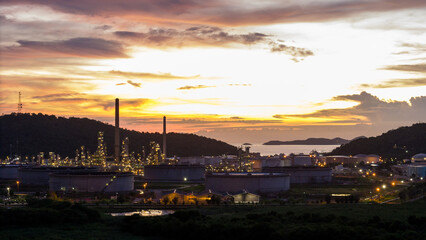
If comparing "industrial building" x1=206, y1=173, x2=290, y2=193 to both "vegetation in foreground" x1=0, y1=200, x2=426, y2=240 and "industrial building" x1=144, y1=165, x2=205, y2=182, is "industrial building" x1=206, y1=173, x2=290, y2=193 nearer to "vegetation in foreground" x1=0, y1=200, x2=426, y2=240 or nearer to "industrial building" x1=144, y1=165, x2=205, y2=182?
"industrial building" x1=144, y1=165, x2=205, y2=182

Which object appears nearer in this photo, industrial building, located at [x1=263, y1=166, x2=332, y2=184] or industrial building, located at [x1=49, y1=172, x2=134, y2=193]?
industrial building, located at [x1=49, y1=172, x2=134, y2=193]

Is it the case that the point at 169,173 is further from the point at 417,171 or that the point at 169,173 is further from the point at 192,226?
the point at 192,226

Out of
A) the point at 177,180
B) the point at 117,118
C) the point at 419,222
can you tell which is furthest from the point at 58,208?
the point at 117,118

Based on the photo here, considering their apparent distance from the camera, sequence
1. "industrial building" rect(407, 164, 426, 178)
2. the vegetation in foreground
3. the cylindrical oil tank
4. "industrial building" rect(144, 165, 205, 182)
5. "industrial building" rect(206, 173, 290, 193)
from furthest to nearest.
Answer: the cylindrical oil tank, "industrial building" rect(144, 165, 205, 182), "industrial building" rect(407, 164, 426, 178), "industrial building" rect(206, 173, 290, 193), the vegetation in foreground

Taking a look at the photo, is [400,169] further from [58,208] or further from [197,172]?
[58,208]

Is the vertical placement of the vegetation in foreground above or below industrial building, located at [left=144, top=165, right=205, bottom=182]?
below

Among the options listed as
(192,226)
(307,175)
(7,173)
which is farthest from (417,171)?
(192,226)

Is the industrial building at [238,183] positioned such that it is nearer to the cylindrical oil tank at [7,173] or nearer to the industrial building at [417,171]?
the industrial building at [417,171]

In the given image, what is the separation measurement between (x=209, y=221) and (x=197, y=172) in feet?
287

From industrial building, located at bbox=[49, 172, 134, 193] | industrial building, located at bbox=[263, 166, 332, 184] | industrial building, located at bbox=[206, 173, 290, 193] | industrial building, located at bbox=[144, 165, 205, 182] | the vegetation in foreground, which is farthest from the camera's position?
industrial building, located at bbox=[144, 165, 205, 182]

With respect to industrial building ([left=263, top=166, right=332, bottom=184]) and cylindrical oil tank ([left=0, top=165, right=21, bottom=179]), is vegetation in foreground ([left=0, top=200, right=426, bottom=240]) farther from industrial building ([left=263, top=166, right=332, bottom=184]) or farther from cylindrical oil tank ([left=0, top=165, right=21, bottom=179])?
cylindrical oil tank ([left=0, top=165, right=21, bottom=179])

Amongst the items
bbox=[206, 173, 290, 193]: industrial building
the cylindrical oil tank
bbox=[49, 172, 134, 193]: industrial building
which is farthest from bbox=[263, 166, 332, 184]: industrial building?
the cylindrical oil tank

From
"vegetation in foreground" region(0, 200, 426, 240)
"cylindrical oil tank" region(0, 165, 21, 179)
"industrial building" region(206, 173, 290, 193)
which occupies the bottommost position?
"vegetation in foreground" region(0, 200, 426, 240)

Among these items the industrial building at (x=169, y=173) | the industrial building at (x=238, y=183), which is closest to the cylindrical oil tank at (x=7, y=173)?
the industrial building at (x=169, y=173)
